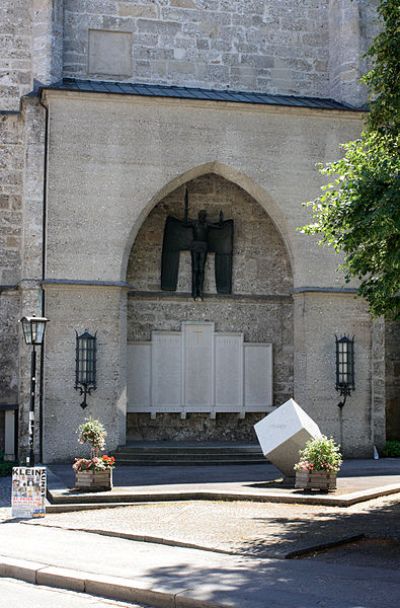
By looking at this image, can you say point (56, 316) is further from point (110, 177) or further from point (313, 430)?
point (313, 430)

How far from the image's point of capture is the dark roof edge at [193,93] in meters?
20.4

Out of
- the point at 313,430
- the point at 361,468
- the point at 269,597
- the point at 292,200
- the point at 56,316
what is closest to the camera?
the point at 269,597

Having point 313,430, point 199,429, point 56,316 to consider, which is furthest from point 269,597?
point 199,429

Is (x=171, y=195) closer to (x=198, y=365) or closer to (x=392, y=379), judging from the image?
(x=198, y=365)

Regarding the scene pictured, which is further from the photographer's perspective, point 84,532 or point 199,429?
point 199,429

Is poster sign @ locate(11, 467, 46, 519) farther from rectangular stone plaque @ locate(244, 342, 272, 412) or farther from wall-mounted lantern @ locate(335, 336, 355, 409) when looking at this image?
rectangular stone plaque @ locate(244, 342, 272, 412)

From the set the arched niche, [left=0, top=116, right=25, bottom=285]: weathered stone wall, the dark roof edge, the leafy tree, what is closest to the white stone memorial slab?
the arched niche

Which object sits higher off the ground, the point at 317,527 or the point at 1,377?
the point at 1,377

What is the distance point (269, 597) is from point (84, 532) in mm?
4341

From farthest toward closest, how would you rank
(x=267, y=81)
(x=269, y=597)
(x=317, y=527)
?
(x=267, y=81)
(x=317, y=527)
(x=269, y=597)

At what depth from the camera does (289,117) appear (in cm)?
2109

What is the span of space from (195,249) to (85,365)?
4.04m

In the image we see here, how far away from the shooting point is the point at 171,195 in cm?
2202

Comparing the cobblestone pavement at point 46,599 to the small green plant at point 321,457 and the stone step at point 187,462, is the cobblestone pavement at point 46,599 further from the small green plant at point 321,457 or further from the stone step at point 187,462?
the stone step at point 187,462
